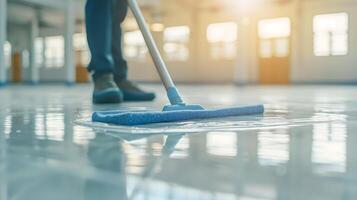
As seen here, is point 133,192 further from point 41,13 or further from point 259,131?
point 41,13

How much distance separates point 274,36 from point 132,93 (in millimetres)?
8809

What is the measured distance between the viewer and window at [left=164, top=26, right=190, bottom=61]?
37.8 ft

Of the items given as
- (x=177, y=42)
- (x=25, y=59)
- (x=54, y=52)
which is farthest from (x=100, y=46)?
(x=25, y=59)

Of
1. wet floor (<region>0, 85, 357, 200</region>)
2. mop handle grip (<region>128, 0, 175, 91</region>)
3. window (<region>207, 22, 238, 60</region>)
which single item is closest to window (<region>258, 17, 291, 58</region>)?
window (<region>207, 22, 238, 60</region>)

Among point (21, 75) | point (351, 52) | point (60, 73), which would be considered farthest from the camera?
point (21, 75)

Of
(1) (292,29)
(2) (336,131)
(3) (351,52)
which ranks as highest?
(1) (292,29)

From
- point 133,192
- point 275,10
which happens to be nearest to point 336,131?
point 133,192

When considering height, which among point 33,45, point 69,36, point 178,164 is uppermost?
point 33,45

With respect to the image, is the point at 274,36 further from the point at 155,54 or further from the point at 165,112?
the point at 165,112

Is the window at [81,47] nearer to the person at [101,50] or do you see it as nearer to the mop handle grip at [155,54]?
the person at [101,50]

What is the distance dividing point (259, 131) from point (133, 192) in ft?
1.64

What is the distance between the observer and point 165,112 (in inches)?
35.9

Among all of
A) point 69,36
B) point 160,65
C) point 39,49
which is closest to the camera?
point 160,65

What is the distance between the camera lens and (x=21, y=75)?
49.0 ft
